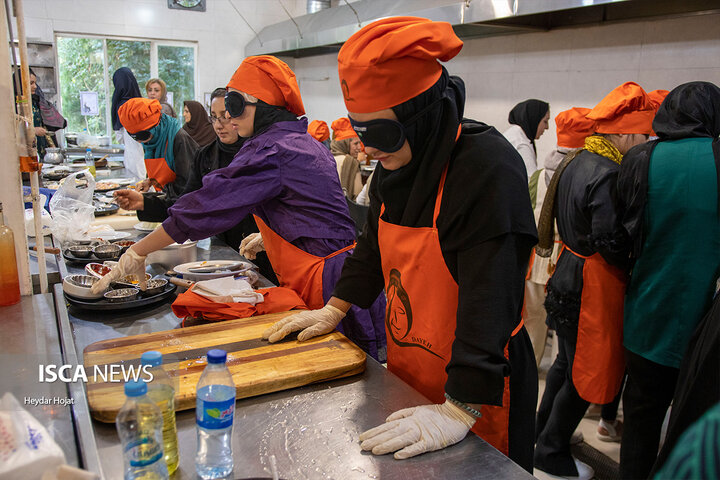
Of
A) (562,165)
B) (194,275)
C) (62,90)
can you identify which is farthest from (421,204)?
(62,90)

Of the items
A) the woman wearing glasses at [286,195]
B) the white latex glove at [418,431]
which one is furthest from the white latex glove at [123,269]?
the white latex glove at [418,431]

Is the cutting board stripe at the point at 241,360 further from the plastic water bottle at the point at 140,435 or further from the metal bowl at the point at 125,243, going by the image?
the metal bowl at the point at 125,243

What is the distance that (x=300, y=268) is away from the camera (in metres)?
2.21

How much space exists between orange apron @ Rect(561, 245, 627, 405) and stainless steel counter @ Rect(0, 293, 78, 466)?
2.31 meters

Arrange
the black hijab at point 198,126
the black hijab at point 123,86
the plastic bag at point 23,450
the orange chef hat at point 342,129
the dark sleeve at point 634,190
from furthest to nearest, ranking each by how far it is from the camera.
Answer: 1. the black hijab at point 123,86
2. the orange chef hat at point 342,129
3. the black hijab at point 198,126
4. the dark sleeve at point 634,190
5. the plastic bag at point 23,450

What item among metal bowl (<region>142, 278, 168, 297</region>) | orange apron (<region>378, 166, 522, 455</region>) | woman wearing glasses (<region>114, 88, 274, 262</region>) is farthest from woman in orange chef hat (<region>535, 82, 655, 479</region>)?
metal bowl (<region>142, 278, 168, 297</region>)

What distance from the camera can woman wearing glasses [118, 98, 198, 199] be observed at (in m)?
3.83

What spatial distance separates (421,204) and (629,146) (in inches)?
75.4

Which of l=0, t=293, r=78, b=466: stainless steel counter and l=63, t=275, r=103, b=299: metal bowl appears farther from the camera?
l=63, t=275, r=103, b=299: metal bowl

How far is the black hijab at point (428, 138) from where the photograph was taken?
1.34m

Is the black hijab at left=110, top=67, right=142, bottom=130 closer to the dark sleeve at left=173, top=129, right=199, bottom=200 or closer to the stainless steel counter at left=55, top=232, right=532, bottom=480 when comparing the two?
the dark sleeve at left=173, top=129, right=199, bottom=200

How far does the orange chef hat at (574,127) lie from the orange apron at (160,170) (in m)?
2.71

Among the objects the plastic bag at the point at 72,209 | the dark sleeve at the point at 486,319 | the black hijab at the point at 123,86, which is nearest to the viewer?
the dark sleeve at the point at 486,319

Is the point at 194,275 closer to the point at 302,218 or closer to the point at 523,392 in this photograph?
the point at 302,218
